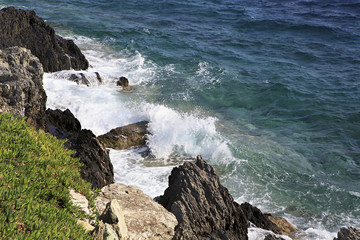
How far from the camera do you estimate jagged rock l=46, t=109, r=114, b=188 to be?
14.1 meters

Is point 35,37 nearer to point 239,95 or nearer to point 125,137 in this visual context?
point 125,137

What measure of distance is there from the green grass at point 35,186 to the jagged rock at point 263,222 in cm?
646

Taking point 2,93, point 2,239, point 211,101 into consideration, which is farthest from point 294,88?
point 2,239

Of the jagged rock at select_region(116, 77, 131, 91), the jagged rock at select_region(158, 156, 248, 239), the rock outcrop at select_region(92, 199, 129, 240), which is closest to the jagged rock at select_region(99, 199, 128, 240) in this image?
the rock outcrop at select_region(92, 199, 129, 240)

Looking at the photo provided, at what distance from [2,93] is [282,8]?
44084 millimetres

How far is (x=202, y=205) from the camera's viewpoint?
12.6m

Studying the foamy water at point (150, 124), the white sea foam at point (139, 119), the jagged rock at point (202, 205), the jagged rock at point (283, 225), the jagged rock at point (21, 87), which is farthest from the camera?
the white sea foam at point (139, 119)

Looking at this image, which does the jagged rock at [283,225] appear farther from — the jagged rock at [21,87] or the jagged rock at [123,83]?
the jagged rock at [123,83]

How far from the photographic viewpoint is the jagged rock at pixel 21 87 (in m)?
13.7

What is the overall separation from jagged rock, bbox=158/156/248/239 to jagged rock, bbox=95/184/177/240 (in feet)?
1.84

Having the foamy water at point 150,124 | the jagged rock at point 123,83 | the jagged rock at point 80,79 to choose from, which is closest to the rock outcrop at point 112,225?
the foamy water at point 150,124

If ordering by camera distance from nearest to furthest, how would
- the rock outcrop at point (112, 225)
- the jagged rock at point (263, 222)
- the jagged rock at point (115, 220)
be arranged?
the rock outcrop at point (112, 225) < the jagged rock at point (115, 220) < the jagged rock at point (263, 222)

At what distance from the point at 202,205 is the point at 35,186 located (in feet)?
18.1

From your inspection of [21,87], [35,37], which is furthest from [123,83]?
[21,87]
